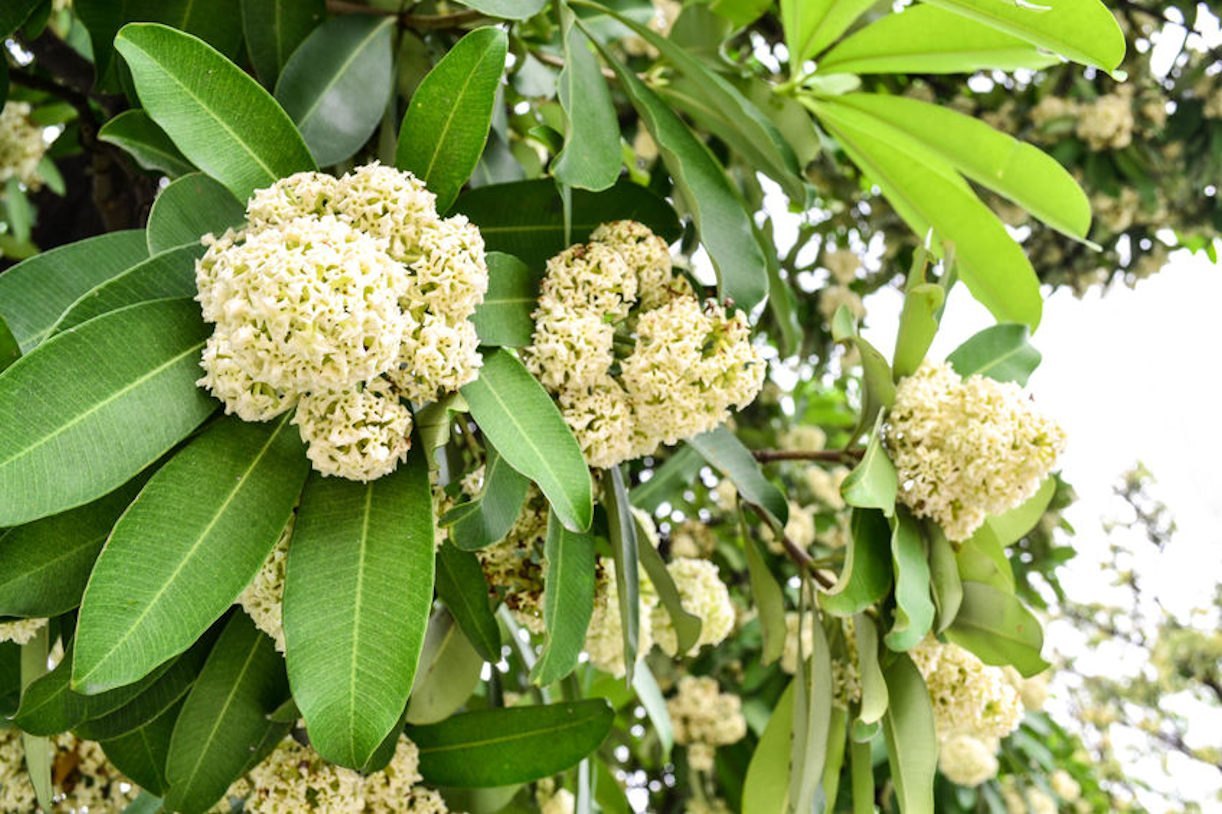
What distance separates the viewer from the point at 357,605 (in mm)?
949

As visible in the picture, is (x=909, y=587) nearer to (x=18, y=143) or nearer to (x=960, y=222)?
(x=960, y=222)

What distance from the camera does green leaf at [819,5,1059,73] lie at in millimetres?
1513

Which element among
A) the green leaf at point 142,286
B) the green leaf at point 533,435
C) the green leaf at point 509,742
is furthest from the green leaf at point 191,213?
the green leaf at point 509,742

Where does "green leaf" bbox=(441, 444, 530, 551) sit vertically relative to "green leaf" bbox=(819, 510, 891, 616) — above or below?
above

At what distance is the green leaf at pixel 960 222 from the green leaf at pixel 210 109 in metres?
0.81

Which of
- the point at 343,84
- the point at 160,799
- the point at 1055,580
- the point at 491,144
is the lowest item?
the point at 1055,580

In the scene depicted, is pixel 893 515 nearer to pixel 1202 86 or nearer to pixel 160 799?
pixel 160 799

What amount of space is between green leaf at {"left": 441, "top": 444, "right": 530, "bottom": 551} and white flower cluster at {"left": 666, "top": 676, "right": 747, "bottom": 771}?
1.86 m

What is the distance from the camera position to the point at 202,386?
0.96 metres

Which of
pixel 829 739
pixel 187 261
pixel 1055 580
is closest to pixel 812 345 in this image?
pixel 1055 580

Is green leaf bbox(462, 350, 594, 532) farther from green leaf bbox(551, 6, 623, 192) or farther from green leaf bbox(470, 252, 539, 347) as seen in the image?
green leaf bbox(551, 6, 623, 192)

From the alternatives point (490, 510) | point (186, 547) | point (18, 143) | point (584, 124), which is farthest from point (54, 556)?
point (18, 143)

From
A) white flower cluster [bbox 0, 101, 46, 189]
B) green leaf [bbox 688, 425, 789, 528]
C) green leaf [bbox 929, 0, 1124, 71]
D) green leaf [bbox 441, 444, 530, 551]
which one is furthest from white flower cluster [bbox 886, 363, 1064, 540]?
white flower cluster [bbox 0, 101, 46, 189]

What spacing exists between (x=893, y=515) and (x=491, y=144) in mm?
690
